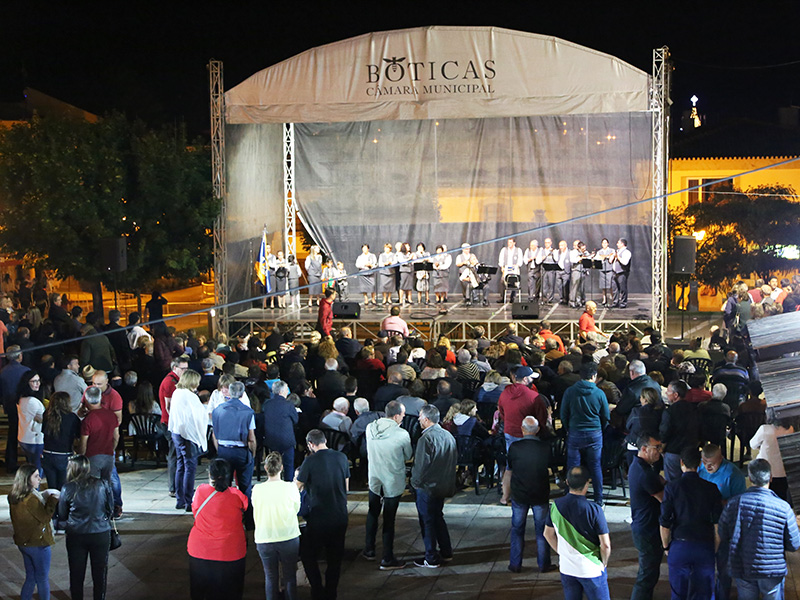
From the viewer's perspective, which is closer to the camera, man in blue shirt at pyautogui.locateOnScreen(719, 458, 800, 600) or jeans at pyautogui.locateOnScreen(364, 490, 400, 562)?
man in blue shirt at pyautogui.locateOnScreen(719, 458, 800, 600)

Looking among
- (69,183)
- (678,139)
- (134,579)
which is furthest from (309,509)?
(678,139)

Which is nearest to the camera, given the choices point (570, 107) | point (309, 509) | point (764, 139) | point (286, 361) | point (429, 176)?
point (309, 509)

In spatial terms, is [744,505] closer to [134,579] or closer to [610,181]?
[134,579]

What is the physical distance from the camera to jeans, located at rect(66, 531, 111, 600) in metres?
6.84

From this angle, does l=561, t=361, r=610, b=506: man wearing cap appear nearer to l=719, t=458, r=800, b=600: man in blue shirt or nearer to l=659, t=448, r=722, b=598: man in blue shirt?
l=659, t=448, r=722, b=598: man in blue shirt

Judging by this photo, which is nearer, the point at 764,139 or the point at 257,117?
the point at 257,117

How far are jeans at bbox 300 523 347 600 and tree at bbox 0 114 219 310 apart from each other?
49.3 ft

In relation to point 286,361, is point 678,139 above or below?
above

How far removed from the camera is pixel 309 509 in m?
7.07


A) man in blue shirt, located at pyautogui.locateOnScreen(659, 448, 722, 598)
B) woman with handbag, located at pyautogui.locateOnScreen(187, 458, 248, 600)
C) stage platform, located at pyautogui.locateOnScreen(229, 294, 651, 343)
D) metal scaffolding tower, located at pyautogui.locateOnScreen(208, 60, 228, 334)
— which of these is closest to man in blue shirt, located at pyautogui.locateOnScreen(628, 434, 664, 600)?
man in blue shirt, located at pyautogui.locateOnScreen(659, 448, 722, 598)

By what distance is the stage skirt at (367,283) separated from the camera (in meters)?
22.5

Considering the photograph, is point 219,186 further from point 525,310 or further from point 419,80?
point 525,310

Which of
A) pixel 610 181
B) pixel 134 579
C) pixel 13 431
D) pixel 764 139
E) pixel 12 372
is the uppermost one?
pixel 764 139

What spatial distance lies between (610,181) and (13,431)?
14.6 meters
